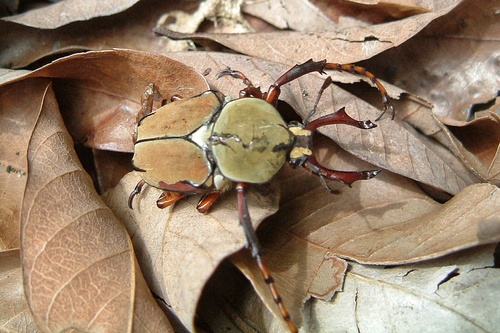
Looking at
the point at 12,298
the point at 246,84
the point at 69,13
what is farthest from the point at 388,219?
the point at 69,13

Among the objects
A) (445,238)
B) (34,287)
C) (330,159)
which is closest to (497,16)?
(330,159)

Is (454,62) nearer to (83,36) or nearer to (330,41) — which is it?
(330,41)

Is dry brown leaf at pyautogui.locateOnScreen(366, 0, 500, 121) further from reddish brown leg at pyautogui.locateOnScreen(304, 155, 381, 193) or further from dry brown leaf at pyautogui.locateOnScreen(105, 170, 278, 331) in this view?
dry brown leaf at pyautogui.locateOnScreen(105, 170, 278, 331)

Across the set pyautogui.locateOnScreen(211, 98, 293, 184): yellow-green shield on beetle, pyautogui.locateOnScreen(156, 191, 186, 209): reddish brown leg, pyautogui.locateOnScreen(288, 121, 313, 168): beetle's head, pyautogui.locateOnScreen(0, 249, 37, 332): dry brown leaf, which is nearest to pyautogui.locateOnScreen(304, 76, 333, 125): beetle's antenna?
pyautogui.locateOnScreen(288, 121, 313, 168): beetle's head

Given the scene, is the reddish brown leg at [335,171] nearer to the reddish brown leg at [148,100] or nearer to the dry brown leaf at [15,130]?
the reddish brown leg at [148,100]

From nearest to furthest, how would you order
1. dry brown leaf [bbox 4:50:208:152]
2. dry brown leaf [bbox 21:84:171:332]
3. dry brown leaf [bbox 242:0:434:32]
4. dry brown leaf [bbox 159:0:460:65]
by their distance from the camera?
dry brown leaf [bbox 21:84:171:332] < dry brown leaf [bbox 4:50:208:152] < dry brown leaf [bbox 159:0:460:65] < dry brown leaf [bbox 242:0:434:32]

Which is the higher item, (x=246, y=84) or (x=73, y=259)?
(x=246, y=84)
